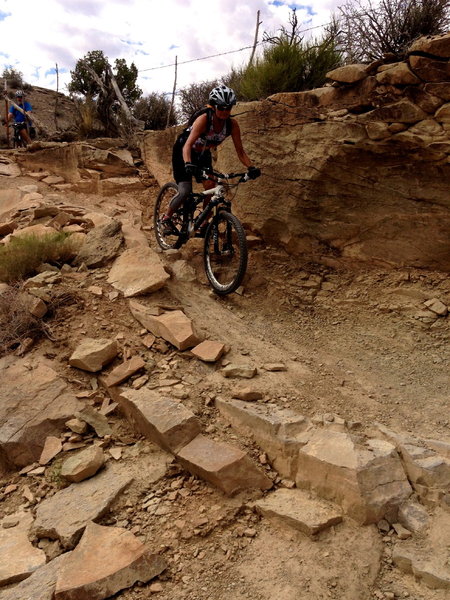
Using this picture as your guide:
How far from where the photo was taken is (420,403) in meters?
3.73

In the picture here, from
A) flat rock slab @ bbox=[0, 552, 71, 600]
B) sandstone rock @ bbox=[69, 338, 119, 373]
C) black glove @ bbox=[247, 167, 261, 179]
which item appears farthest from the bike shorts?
flat rock slab @ bbox=[0, 552, 71, 600]

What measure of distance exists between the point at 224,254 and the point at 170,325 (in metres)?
1.19

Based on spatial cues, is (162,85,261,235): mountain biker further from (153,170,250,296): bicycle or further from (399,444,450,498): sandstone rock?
(399,444,450,498): sandstone rock

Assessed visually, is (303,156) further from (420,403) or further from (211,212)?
(420,403)

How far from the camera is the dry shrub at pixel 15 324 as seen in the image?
447 centimetres

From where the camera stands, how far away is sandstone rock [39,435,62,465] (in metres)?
3.51

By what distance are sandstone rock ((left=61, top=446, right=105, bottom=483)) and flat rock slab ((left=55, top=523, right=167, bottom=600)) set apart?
60 cm

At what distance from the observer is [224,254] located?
5191 mm

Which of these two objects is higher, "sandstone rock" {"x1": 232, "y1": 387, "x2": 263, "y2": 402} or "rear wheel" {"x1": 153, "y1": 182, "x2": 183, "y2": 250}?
"rear wheel" {"x1": 153, "y1": 182, "x2": 183, "y2": 250}

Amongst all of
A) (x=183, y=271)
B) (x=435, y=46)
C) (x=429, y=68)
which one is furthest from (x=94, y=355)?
(x=435, y=46)

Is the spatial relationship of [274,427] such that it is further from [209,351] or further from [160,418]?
[209,351]

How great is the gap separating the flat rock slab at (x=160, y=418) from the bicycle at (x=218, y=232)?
5.64ft

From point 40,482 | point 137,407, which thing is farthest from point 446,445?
point 40,482

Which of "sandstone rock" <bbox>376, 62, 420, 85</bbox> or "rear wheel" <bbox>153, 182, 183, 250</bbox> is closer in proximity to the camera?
"sandstone rock" <bbox>376, 62, 420, 85</bbox>
